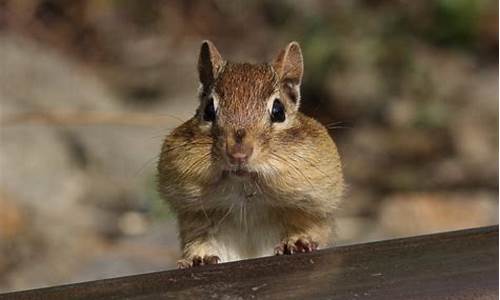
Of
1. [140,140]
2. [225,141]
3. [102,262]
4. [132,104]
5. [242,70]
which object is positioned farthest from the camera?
[132,104]

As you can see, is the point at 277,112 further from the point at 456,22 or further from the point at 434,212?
the point at 456,22

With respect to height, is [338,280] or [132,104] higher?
[132,104]

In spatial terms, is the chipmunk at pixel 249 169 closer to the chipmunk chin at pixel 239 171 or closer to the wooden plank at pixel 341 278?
the chipmunk chin at pixel 239 171

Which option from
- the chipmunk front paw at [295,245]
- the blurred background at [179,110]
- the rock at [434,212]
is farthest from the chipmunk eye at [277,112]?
the rock at [434,212]

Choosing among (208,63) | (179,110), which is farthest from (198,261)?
(179,110)

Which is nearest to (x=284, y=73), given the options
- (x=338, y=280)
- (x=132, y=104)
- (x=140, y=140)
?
(x=338, y=280)

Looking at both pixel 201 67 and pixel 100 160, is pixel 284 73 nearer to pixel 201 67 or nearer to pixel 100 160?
pixel 201 67

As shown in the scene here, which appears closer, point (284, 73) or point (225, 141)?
point (225, 141)
